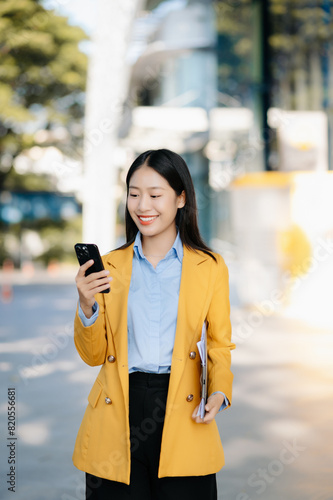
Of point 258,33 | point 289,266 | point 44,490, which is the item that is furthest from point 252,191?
point 44,490

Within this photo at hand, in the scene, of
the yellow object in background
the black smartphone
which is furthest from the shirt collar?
the yellow object in background

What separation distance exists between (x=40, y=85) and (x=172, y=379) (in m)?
23.4

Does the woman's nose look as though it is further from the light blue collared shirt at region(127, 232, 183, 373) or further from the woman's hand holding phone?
the woman's hand holding phone

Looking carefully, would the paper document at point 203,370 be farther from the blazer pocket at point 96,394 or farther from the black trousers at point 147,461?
the blazer pocket at point 96,394

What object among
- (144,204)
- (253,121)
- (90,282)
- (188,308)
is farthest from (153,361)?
(253,121)

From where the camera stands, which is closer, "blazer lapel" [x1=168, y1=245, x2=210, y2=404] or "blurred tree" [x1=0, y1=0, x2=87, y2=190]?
"blazer lapel" [x1=168, y1=245, x2=210, y2=404]

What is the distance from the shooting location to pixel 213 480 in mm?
2287

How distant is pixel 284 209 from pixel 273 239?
21.6 inches

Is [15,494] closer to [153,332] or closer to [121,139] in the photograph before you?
[153,332]

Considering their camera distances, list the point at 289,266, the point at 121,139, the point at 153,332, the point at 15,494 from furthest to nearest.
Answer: the point at 121,139 → the point at 289,266 → the point at 15,494 → the point at 153,332

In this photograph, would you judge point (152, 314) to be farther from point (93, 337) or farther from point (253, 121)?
point (253, 121)

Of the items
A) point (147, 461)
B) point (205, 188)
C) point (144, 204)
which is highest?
point (205, 188)

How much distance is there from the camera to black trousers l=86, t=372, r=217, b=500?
216 centimetres

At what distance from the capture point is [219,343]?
223 centimetres
